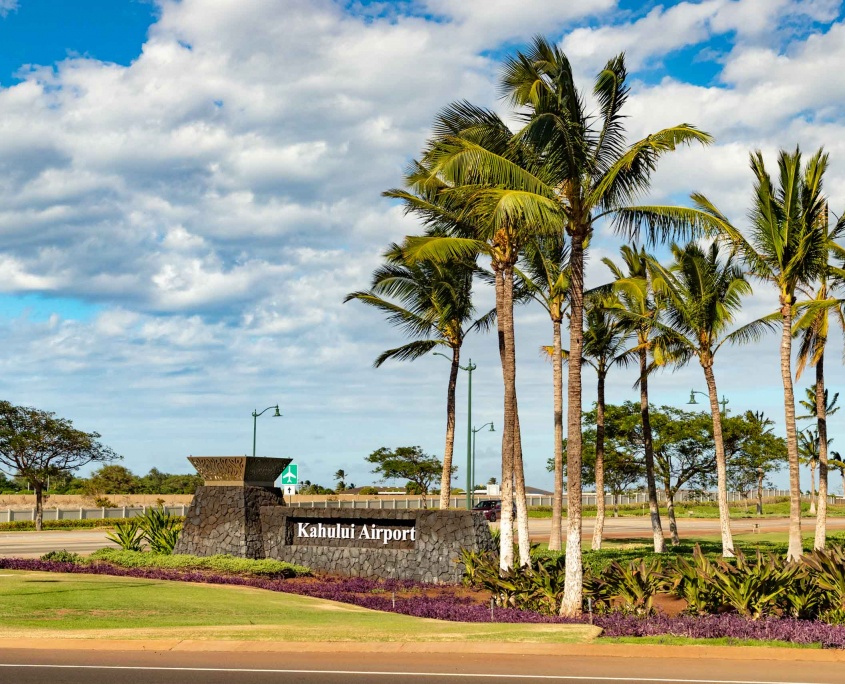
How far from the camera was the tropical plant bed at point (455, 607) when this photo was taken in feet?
47.3

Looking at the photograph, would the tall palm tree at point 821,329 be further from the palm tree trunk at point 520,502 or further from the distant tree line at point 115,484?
the distant tree line at point 115,484

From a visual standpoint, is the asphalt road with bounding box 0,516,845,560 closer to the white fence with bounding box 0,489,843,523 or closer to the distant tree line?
the white fence with bounding box 0,489,843,523

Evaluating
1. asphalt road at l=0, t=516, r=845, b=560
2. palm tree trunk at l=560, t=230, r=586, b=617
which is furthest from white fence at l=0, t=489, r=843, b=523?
palm tree trunk at l=560, t=230, r=586, b=617

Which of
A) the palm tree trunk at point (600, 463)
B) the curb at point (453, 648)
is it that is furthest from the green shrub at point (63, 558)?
the palm tree trunk at point (600, 463)

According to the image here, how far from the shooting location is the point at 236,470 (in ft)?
87.7

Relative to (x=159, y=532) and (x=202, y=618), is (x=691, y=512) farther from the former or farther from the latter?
(x=202, y=618)

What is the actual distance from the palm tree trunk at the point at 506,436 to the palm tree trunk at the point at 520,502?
2.03 ft

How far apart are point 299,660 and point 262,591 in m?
9.38

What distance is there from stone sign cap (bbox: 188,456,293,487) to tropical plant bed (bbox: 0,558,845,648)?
305 cm

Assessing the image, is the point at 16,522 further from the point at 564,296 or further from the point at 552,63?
the point at 552,63

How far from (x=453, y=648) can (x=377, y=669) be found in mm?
1699

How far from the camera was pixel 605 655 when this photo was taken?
517 inches

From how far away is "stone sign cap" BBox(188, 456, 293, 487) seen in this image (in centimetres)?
2666

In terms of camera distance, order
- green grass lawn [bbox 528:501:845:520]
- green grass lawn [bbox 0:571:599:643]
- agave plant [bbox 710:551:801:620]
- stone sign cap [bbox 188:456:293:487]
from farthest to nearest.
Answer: green grass lawn [bbox 528:501:845:520] → stone sign cap [bbox 188:456:293:487] → agave plant [bbox 710:551:801:620] → green grass lawn [bbox 0:571:599:643]
